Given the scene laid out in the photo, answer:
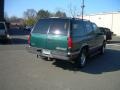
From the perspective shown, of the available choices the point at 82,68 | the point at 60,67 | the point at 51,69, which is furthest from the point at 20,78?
the point at 82,68

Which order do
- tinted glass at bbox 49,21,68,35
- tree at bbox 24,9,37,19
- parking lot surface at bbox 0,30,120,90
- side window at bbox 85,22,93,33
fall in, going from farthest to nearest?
tree at bbox 24,9,37,19 → side window at bbox 85,22,93,33 → tinted glass at bbox 49,21,68,35 → parking lot surface at bbox 0,30,120,90

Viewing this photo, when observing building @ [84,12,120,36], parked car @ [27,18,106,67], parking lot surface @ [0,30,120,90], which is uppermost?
building @ [84,12,120,36]

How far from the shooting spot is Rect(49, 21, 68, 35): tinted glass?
822 centimetres

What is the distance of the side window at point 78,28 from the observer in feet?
27.4

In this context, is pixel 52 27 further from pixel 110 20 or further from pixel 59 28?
pixel 110 20

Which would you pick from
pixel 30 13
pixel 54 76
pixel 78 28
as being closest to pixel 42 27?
pixel 78 28

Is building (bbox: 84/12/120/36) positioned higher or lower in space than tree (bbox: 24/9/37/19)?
lower

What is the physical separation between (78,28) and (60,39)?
1.07 meters

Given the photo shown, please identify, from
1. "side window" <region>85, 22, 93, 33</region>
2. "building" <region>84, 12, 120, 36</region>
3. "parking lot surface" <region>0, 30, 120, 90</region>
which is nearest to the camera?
"parking lot surface" <region>0, 30, 120, 90</region>

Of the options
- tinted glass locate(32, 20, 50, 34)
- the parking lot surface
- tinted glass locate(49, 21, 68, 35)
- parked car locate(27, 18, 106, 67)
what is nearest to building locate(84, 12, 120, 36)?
the parking lot surface

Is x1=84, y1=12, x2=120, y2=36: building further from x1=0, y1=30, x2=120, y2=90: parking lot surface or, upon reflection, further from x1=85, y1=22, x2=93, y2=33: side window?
x1=0, y1=30, x2=120, y2=90: parking lot surface

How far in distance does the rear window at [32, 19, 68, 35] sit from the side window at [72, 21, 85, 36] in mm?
367

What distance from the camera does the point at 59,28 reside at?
27.5 ft

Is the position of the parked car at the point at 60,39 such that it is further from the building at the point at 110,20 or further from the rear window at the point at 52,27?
the building at the point at 110,20
